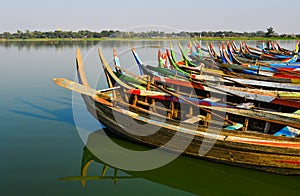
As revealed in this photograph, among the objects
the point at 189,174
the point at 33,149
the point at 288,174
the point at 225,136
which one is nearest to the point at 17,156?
the point at 33,149

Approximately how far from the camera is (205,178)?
6.06 meters

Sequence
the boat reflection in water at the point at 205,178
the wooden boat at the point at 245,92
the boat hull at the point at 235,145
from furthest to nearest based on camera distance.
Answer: the wooden boat at the point at 245,92 < the boat reflection in water at the point at 205,178 < the boat hull at the point at 235,145

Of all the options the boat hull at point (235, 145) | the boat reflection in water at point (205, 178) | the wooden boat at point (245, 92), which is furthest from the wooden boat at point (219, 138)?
the wooden boat at point (245, 92)

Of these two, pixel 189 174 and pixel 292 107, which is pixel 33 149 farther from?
pixel 292 107

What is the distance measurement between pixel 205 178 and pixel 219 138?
901 mm

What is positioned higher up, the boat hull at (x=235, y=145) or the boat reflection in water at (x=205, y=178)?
the boat hull at (x=235, y=145)

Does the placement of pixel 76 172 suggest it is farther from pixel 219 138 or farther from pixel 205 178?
pixel 219 138

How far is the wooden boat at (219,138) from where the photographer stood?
5508 millimetres

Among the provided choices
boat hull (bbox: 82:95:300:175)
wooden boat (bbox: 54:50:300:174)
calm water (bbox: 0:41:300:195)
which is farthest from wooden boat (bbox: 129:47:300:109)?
calm water (bbox: 0:41:300:195)

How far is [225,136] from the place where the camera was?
235 inches

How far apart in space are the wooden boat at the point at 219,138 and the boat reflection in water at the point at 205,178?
0.64ft

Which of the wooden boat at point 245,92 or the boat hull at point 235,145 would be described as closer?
the boat hull at point 235,145

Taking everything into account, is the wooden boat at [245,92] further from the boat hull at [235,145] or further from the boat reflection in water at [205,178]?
the boat reflection in water at [205,178]

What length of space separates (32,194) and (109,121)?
274 centimetres
